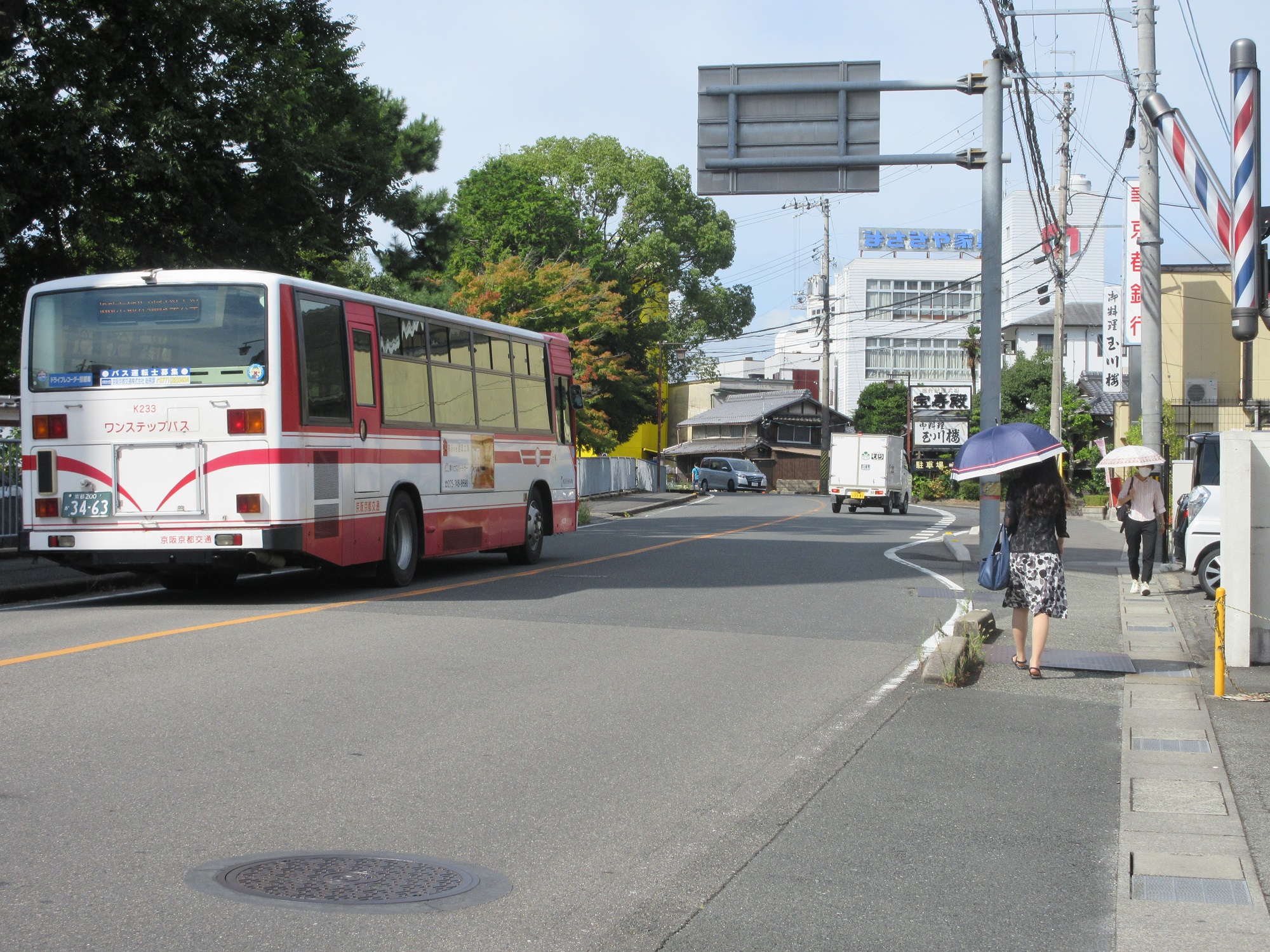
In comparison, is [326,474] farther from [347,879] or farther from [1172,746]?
[347,879]

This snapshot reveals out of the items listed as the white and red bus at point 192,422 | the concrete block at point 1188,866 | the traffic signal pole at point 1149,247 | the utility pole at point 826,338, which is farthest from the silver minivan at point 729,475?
the concrete block at point 1188,866

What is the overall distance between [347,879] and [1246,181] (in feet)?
17.3

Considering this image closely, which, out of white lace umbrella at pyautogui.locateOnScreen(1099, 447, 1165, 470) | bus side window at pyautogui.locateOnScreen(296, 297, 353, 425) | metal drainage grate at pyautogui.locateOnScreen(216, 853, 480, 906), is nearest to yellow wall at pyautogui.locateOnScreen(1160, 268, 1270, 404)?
white lace umbrella at pyautogui.locateOnScreen(1099, 447, 1165, 470)

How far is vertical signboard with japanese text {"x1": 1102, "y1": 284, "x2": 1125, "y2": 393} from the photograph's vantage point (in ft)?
142

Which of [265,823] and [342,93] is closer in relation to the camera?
[265,823]

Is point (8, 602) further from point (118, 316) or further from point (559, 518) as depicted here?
point (559, 518)

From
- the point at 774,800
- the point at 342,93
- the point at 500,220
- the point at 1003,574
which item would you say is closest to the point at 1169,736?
the point at 1003,574

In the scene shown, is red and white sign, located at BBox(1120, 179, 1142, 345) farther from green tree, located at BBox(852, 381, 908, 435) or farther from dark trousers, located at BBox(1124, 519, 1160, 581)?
green tree, located at BBox(852, 381, 908, 435)

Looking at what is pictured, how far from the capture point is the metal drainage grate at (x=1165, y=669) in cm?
959

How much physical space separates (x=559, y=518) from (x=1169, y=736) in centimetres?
1277

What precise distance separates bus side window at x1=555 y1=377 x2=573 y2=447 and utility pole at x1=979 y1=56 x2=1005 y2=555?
6178 millimetres

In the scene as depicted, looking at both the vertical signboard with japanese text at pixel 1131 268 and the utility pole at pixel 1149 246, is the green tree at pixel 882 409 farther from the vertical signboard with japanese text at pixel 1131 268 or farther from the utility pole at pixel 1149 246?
the utility pole at pixel 1149 246

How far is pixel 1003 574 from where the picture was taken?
370 inches

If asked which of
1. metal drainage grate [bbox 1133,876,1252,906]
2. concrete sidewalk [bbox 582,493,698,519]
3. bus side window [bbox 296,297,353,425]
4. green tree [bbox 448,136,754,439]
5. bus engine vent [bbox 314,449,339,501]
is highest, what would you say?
green tree [bbox 448,136,754,439]
